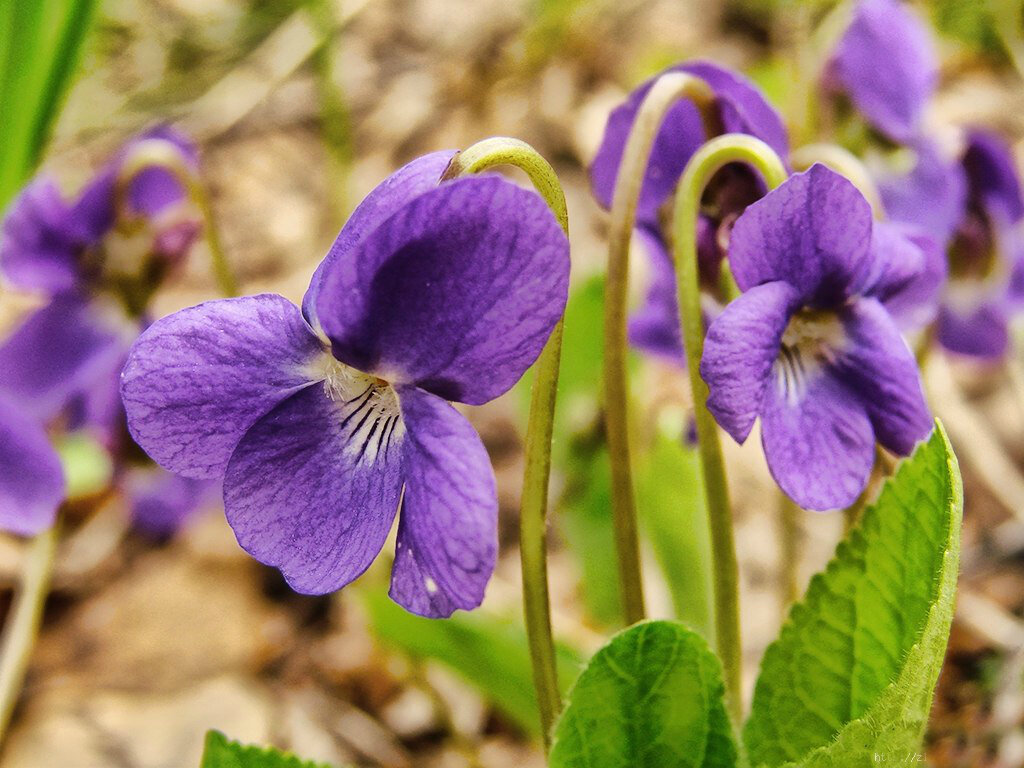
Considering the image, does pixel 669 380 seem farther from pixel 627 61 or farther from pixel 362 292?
pixel 362 292

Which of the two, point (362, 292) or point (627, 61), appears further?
point (627, 61)

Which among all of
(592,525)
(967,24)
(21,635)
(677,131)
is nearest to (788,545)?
(592,525)

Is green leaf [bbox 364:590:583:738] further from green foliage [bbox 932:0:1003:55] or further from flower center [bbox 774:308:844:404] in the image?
green foliage [bbox 932:0:1003:55]

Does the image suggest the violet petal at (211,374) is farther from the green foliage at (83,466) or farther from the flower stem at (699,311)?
Result: the green foliage at (83,466)

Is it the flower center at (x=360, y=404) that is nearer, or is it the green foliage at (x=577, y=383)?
the flower center at (x=360, y=404)

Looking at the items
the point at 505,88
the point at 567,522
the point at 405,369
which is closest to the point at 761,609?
the point at 567,522

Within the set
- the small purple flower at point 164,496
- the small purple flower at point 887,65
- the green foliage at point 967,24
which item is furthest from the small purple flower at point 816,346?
the green foliage at point 967,24

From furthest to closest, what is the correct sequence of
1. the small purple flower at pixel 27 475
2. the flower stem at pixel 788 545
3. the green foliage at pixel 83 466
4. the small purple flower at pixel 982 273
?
the green foliage at pixel 83 466 < the small purple flower at pixel 982 273 < the flower stem at pixel 788 545 < the small purple flower at pixel 27 475
